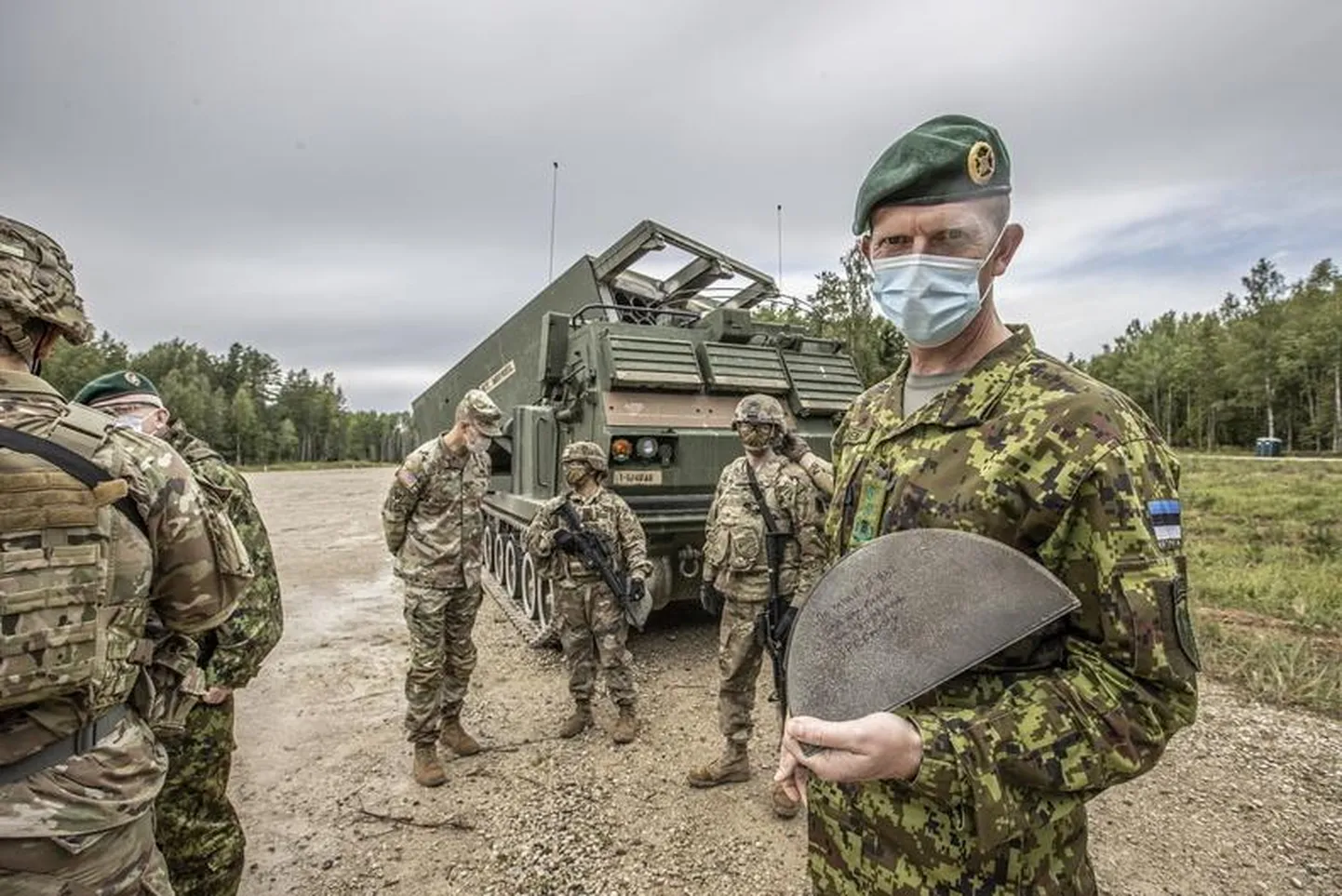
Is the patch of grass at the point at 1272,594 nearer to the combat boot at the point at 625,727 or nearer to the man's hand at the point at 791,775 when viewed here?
the combat boot at the point at 625,727

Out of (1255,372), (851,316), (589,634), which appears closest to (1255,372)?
(1255,372)

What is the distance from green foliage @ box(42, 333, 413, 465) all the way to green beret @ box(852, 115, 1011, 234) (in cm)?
4802

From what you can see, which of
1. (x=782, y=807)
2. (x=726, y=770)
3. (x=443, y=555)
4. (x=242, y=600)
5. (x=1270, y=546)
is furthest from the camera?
(x=1270, y=546)

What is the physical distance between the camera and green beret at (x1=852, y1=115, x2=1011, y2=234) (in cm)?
115

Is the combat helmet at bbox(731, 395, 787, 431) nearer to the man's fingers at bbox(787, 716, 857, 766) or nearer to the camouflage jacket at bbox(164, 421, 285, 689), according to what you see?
the camouflage jacket at bbox(164, 421, 285, 689)

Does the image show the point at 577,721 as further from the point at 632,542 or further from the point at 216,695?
the point at 216,695

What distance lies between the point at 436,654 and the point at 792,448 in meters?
2.21

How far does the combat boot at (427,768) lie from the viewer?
11.7ft

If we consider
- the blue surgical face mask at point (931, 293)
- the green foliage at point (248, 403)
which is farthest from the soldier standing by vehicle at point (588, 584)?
the green foliage at point (248, 403)

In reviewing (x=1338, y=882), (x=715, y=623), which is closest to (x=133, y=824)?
(x=1338, y=882)

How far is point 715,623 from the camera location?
648 centimetres

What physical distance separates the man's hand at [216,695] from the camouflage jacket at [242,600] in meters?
0.02

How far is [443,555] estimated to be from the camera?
384 cm

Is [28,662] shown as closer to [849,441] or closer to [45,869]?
[45,869]
